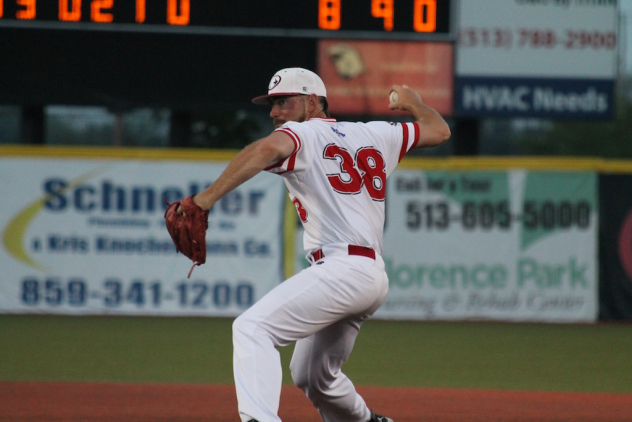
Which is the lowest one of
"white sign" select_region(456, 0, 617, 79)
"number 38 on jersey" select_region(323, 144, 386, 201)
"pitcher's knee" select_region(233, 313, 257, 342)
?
"pitcher's knee" select_region(233, 313, 257, 342)

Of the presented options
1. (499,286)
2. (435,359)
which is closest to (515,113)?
(499,286)

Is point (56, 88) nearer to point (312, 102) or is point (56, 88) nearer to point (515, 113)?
point (515, 113)

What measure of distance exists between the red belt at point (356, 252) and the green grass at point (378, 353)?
8.07 feet

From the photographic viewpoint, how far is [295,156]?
11.0ft

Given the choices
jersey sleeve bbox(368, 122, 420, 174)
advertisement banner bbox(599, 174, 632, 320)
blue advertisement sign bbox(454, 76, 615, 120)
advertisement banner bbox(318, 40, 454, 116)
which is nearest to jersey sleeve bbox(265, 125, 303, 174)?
jersey sleeve bbox(368, 122, 420, 174)

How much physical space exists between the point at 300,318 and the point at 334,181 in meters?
0.55

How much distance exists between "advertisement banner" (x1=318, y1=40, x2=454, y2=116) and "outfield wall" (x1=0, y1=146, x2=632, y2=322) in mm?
1138

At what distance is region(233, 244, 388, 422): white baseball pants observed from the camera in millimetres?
3217

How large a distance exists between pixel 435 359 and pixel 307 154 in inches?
159

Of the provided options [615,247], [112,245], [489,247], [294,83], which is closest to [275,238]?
[112,245]

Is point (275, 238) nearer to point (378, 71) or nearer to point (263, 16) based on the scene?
point (378, 71)

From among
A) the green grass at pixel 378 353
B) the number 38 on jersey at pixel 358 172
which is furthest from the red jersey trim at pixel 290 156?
the green grass at pixel 378 353

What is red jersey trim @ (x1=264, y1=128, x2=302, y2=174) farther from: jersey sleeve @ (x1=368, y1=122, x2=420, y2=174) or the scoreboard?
the scoreboard

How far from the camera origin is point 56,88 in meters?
10.1
